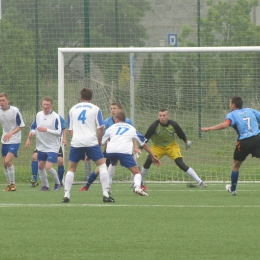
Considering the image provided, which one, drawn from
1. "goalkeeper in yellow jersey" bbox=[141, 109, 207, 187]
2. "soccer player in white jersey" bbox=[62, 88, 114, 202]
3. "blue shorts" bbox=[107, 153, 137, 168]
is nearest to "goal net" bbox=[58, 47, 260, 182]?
"goalkeeper in yellow jersey" bbox=[141, 109, 207, 187]

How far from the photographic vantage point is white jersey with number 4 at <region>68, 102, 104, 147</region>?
40.9 feet

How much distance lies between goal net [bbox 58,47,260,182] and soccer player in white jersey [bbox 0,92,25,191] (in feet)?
6.43

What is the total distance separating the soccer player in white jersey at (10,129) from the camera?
52.7 ft

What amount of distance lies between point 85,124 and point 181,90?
618 centimetres

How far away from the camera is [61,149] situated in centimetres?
1731

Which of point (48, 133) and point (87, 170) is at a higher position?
point (48, 133)

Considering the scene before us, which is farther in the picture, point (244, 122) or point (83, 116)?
point (244, 122)

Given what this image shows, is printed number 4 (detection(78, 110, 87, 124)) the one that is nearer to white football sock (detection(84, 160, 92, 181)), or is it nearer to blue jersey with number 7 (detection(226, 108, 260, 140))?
blue jersey with number 7 (detection(226, 108, 260, 140))

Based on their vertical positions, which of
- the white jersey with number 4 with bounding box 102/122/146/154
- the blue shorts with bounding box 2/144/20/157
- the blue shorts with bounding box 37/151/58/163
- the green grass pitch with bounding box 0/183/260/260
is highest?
the white jersey with number 4 with bounding box 102/122/146/154

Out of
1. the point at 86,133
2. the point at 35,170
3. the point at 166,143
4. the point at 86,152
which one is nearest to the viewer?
the point at 86,133

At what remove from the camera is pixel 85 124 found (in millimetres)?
12516

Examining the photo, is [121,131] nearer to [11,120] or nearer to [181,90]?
[11,120]

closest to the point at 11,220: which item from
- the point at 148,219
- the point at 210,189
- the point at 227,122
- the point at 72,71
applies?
the point at 148,219

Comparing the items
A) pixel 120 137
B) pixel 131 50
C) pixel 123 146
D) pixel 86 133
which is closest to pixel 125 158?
pixel 123 146
